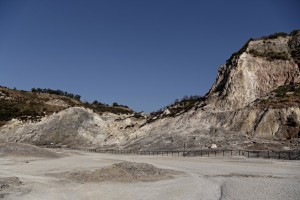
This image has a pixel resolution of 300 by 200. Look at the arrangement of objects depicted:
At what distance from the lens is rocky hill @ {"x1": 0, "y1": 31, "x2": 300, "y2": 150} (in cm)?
6031

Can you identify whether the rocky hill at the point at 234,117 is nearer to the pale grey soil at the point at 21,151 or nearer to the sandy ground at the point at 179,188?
the pale grey soil at the point at 21,151

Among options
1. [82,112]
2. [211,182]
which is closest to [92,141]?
[82,112]

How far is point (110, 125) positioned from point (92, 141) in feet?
27.6

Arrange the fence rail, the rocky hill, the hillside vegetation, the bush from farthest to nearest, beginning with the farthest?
the hillside vegetation, the bush, the rocky hill, the fence rail

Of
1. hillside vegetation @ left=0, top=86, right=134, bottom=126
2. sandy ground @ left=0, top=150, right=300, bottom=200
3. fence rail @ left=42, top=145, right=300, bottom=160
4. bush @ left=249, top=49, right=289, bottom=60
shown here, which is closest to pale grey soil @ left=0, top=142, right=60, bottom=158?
fence rail @ left=42, top=145, right=300, bottom=160

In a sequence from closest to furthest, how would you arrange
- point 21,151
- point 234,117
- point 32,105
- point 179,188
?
point 179,188
point 21,151
point 234,117
point 32,105

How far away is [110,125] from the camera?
10000 cm

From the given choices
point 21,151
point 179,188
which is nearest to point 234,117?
point 21,151

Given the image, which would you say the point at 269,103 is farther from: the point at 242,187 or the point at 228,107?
the point at 242,187

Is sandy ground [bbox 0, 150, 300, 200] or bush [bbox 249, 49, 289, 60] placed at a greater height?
bush [bbox 249, 49, 289, 60]

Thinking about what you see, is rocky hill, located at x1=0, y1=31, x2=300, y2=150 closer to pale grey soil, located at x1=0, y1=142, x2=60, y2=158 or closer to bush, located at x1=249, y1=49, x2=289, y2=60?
bush, located at x1=249, y1=49, x2=289, y2=60

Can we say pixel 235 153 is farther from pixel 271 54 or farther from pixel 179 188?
pixel 271 54

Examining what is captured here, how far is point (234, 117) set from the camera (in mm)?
66312

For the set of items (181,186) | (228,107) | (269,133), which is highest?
(228,107)
